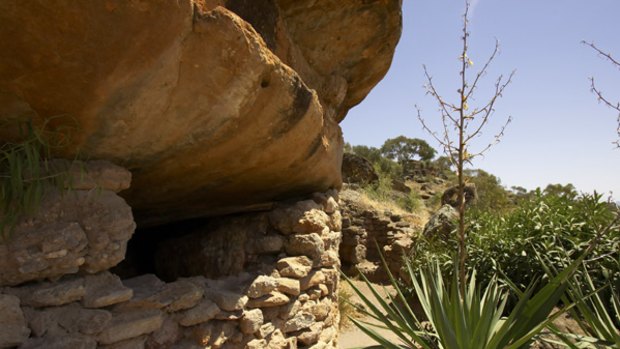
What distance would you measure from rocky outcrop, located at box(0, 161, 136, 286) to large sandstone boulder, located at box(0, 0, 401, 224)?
123mm

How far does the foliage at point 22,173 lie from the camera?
1540 mm

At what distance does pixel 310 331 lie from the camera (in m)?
2.81

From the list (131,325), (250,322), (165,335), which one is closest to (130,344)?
(131,325)

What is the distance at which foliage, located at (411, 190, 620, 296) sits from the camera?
397 centimetres

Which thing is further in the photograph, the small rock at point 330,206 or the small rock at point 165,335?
the small rock at point 330,206

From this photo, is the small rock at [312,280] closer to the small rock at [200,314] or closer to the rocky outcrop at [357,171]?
the small rock at [200,314]

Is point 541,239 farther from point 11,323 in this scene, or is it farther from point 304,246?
point 11,323

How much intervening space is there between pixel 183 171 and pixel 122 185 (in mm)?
464

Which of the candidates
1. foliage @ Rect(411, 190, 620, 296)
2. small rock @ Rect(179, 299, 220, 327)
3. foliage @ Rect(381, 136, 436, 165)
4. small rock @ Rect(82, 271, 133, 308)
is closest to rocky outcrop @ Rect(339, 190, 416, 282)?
foliage @ Rect(411, 190, 620, 296)

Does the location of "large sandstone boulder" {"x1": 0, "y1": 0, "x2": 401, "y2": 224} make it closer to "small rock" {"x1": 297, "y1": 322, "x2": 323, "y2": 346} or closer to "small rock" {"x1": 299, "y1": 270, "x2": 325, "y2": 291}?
"small rock" {"x1": 299, "y1": 270, "x2": 325, "y2": 291}

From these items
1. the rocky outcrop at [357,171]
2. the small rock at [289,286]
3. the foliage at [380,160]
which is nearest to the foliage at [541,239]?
the small rock at [289,286]

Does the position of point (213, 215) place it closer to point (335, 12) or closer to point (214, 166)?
point (214, 166)

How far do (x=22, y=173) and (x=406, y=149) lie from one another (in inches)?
1114

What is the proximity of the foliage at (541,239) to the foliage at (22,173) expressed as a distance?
10.5 ft
